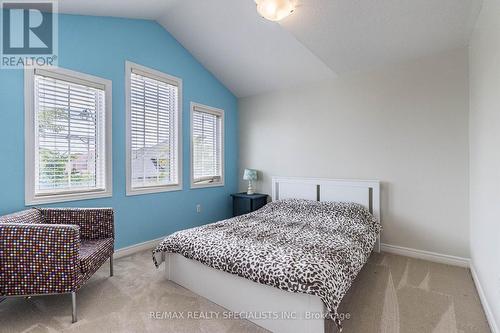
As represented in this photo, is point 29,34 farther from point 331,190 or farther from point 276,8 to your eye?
point 331,190

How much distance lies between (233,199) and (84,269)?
102 inches

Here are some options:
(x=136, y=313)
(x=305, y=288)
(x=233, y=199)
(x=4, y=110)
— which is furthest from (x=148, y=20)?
(x=305, y=288)

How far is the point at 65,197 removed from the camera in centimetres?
254

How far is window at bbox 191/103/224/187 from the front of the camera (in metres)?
3.91

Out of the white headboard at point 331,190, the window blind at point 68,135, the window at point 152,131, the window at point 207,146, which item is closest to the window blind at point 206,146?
the window at point 207,146

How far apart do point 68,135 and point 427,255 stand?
168 inches

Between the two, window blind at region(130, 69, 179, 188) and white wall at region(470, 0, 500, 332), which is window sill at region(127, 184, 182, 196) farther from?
white wall at region(470, 0, 500, 332)

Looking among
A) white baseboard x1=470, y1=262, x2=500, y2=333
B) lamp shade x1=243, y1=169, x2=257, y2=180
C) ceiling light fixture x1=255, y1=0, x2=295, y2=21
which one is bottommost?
white baseboard x1=470, y1=262, x2=500, y2=333

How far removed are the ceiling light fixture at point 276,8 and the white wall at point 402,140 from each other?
4.78ft

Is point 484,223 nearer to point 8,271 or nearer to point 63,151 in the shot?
point 8,271

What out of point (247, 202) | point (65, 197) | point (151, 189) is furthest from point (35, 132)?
point (247, 202)

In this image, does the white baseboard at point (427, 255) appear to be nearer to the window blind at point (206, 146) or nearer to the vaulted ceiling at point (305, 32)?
the vaulted ceiling at point (305, 32)

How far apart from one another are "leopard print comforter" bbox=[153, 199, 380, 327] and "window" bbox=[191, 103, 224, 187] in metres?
1.38

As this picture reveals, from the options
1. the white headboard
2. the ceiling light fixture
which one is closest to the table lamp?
the white headboard
